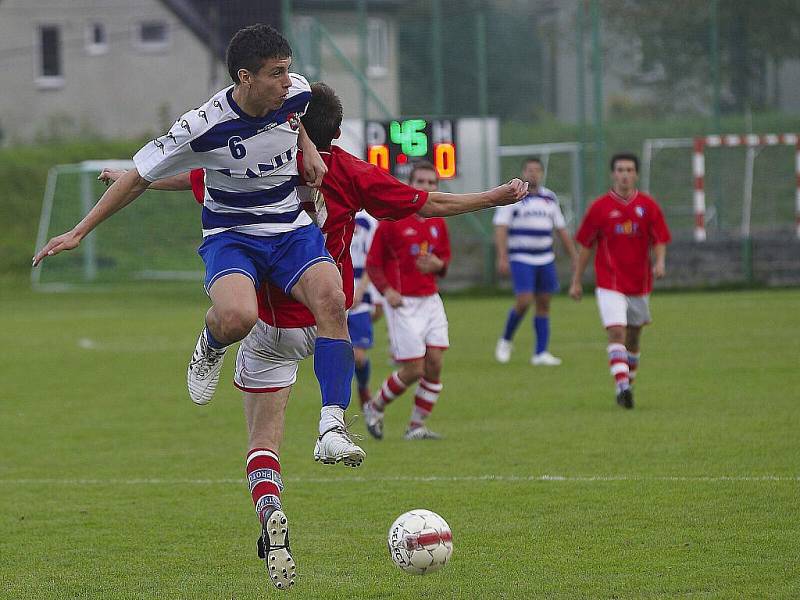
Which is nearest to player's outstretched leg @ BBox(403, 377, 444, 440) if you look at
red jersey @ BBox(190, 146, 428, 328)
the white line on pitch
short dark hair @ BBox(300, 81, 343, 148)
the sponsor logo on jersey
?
the white line on pitch

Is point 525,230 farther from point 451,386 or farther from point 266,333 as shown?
point 266,333

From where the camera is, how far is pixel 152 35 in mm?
45469

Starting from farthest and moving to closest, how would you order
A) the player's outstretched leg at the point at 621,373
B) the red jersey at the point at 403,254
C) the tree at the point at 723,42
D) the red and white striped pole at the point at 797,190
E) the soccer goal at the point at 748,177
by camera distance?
1. the tree at the point at 723,42
2. the soccer goal at the point at 748,177
3. the red and white striped pole at the point at 797,190
4. the player's outstretched leg at the point at 621,373
5. the red jersey at the point at 403,254

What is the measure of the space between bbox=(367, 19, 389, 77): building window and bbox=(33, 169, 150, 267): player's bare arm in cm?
2175

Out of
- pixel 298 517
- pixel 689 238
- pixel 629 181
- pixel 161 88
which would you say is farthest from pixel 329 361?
pixel 161 88

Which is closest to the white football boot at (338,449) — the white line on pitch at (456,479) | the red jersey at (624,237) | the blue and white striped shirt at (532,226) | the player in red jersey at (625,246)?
the white line on pitch at (456,479)

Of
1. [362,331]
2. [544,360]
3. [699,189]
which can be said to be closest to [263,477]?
[362,331]

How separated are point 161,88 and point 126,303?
18408 millimetres

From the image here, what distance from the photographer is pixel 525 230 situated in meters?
16.1

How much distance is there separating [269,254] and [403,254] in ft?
15.0

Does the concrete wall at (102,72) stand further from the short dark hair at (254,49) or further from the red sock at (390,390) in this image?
the short dark hair at (254,49)

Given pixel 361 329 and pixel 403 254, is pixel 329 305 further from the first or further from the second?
pixel 361 329

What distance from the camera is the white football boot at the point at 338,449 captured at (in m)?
5.52

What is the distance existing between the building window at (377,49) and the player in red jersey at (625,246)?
16.0 meters
